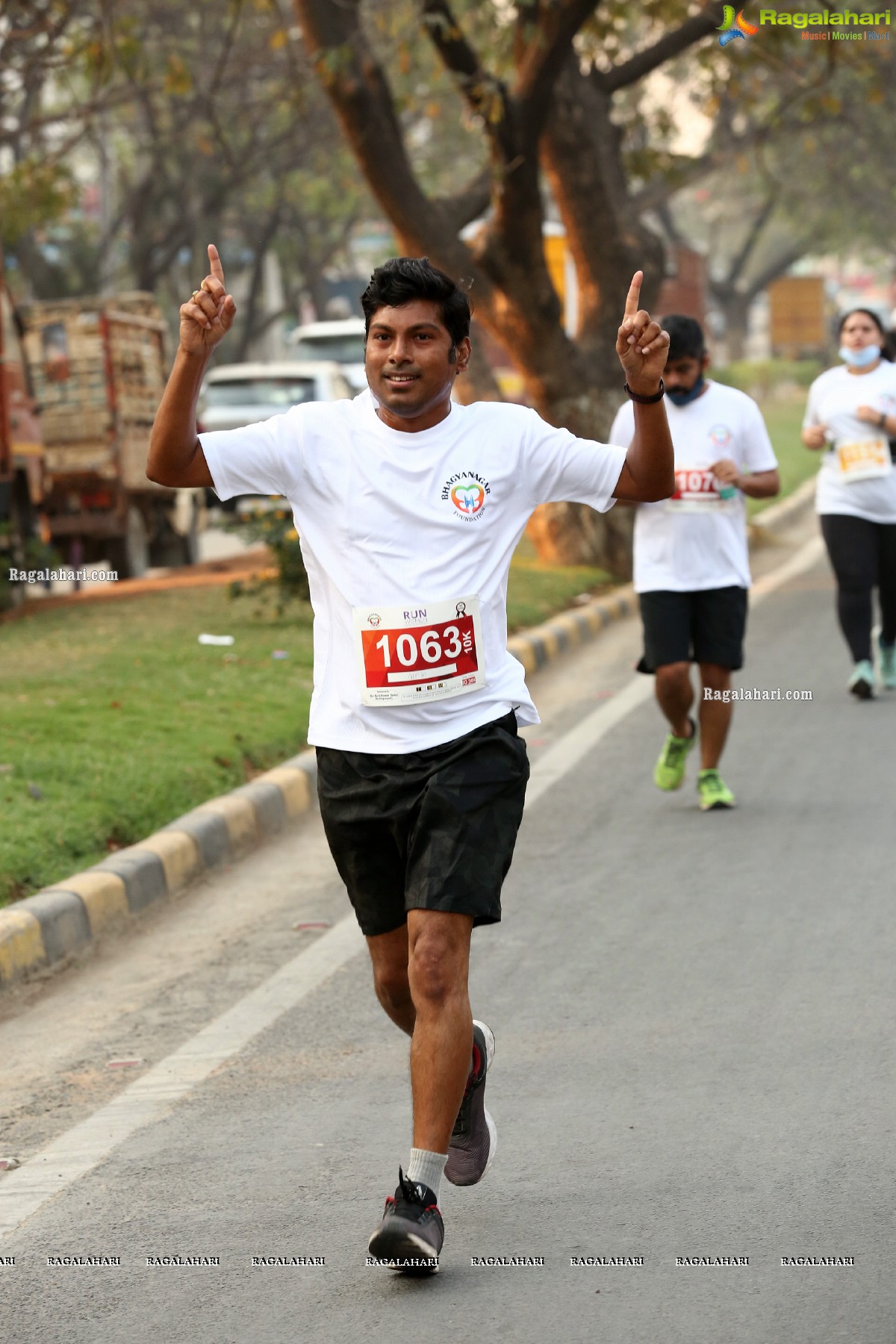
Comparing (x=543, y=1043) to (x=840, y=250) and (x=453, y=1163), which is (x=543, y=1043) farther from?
(x=840, y=250)

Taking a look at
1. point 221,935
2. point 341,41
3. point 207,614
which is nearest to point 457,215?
point 341,41

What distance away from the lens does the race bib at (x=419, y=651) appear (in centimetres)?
388

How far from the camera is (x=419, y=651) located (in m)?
3.88

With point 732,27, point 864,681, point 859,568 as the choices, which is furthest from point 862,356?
point 732,27

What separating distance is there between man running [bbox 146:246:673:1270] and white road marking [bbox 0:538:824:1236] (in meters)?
0.91

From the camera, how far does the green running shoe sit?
8180 millimetres

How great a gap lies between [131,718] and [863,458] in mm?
3829

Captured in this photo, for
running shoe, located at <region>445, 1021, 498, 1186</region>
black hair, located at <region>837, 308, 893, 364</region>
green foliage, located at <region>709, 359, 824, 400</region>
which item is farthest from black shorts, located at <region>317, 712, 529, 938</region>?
green foliage, located at <region>709, 359, 824, 400</region>

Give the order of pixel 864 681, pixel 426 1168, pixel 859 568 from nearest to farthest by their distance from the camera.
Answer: pixel 426 1168 → pixel 859 568 → pixel 864 681

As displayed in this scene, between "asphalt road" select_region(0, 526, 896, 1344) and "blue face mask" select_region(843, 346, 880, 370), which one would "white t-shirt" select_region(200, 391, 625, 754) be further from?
"blue face mask" select_region(843, 346, 880, 370)

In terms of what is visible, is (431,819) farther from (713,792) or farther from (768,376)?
(768,376)

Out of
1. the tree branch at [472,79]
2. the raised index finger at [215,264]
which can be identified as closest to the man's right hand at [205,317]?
the raised index finger at [215,264]

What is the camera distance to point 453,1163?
13.4 ft

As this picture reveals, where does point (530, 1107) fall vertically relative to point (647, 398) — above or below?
below
